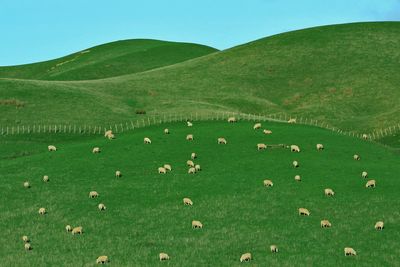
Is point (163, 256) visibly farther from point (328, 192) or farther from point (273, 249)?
point (328, 192)

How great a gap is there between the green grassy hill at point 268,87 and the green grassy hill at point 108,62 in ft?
111

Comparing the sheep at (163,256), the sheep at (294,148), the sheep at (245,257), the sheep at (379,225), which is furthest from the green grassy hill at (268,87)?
the sheep at (245,257)

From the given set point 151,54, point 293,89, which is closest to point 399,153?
point 293,89

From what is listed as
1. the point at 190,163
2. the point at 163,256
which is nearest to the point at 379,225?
the point at 163,256

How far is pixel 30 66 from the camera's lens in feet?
623

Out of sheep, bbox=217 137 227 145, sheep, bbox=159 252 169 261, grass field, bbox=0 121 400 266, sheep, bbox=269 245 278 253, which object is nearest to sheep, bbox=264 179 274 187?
grass field, bbox=0 121 400 266

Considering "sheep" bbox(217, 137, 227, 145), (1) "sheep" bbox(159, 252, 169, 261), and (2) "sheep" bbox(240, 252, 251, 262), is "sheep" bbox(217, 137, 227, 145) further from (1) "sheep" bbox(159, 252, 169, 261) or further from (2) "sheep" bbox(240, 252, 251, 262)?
(2) "sheep" bbox(240, 252, 251, 262)

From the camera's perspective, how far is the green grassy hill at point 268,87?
85562mm

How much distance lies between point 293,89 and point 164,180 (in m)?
68.5

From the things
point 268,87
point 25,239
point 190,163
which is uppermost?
point 268,87

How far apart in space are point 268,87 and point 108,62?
6996 centimetres

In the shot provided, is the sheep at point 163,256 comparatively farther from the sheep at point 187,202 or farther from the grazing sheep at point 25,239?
the sheep at point 187,202

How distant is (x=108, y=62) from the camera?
17050cm

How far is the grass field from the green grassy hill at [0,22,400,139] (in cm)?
2488
